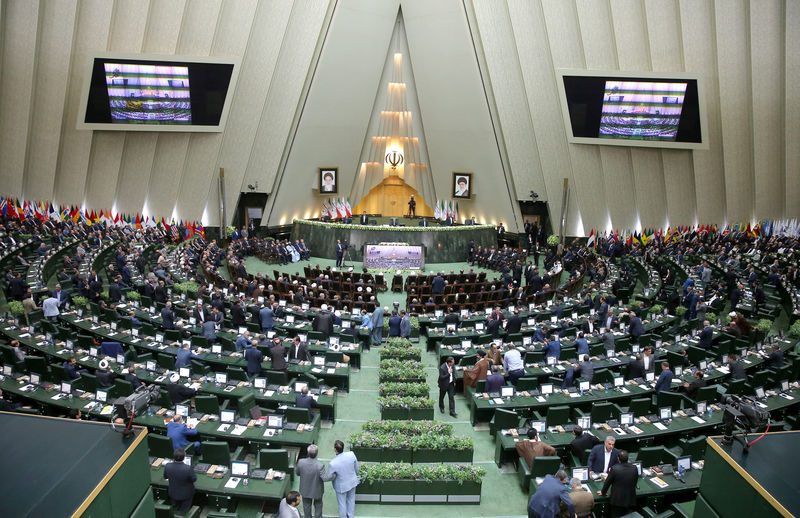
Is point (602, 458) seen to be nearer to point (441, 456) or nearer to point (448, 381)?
point (441, 456)

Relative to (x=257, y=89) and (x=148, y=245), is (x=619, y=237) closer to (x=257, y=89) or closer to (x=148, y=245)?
(x=257, y=89)

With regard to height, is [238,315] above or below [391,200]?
→ below

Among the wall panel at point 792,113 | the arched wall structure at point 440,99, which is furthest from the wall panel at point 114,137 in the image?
the wall panel at point 792,113

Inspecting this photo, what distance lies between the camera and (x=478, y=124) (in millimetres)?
30047

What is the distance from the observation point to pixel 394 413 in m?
10.0

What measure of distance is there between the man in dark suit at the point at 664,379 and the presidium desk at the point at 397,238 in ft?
58.3

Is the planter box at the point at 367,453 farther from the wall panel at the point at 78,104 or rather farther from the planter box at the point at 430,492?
the wall panel at the point at 78,104

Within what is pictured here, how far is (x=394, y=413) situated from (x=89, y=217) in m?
26.9

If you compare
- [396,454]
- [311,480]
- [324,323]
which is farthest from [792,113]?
[311,480]

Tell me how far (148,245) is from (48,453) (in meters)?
21.8

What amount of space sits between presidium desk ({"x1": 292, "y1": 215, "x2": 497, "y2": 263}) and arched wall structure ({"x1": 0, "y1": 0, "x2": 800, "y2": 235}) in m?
4.30

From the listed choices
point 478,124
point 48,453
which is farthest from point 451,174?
point 48,453

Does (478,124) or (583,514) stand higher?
(478,124)

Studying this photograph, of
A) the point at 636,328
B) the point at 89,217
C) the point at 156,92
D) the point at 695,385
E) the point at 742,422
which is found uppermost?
the point at 156,92
